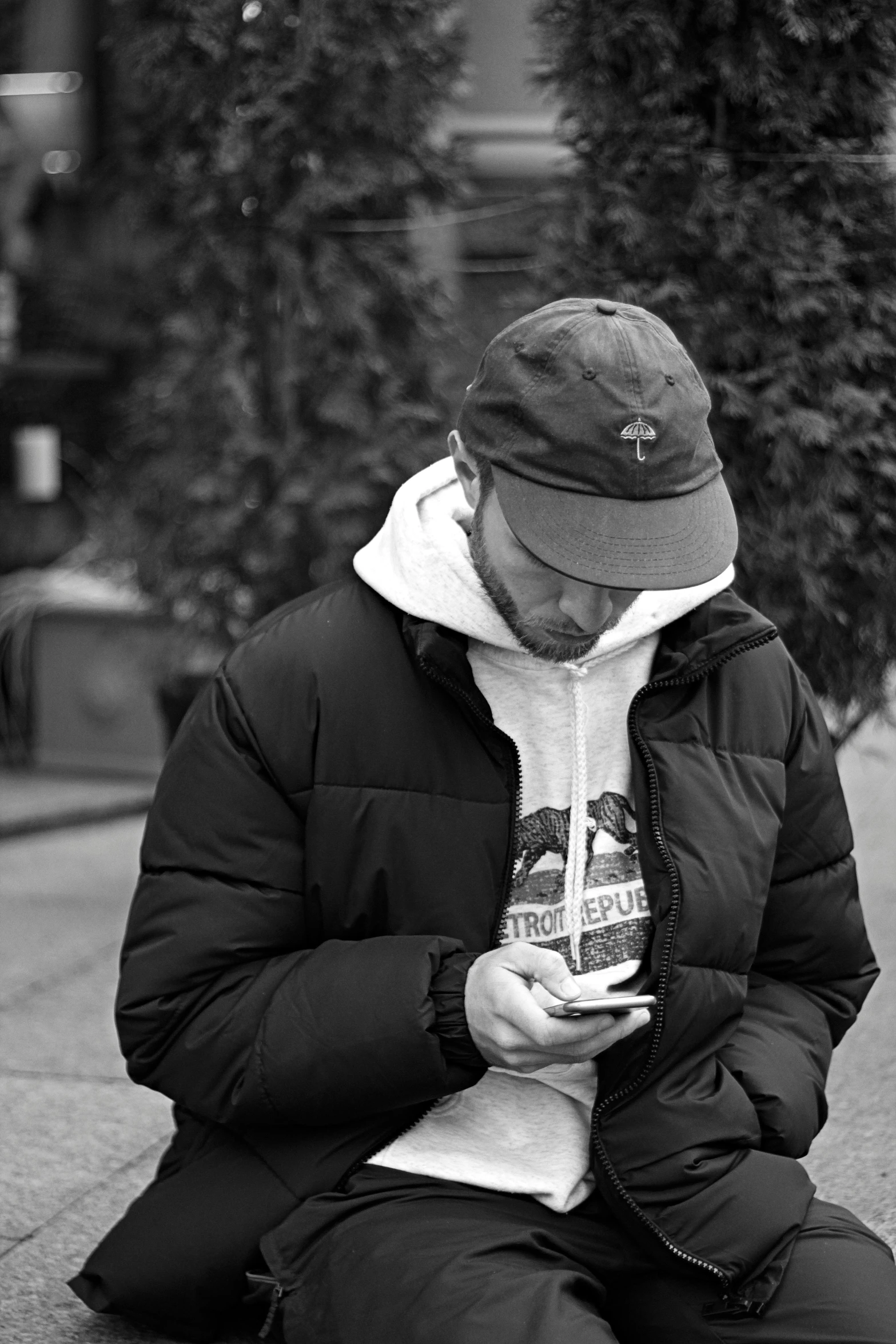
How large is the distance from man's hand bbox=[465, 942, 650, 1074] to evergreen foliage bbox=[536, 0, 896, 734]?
1.90 meters

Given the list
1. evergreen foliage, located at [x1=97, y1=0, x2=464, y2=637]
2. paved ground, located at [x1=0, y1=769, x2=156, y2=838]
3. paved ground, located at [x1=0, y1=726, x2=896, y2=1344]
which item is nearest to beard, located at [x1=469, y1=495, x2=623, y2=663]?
paved ground, located at [x1=0, y1=726, x2=896, y2=1344]

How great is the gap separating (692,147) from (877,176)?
1.27ft

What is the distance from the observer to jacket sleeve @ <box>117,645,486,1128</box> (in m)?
2.11

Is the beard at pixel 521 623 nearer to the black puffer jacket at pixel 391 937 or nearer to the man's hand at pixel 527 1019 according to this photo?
the black puffer jacket at pixel 391 937

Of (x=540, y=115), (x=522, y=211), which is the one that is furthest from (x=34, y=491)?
(x=522, y=211)

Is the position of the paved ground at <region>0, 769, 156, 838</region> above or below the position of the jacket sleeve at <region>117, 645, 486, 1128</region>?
below

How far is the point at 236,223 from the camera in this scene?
5.10 metres

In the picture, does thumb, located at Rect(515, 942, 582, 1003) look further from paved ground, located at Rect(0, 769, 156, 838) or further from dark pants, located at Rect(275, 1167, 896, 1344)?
paved ground, located at Rect(0, 769, 156, 838)

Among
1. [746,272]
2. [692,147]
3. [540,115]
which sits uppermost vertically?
[692,147]

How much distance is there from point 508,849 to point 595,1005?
1.11 feet

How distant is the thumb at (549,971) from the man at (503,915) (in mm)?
27

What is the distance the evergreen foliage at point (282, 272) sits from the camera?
4949mm

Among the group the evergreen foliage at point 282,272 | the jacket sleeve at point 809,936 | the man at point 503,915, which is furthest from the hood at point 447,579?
the evergreen foliage at point 282,272

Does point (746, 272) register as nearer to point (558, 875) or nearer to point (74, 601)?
point (558, 875)
